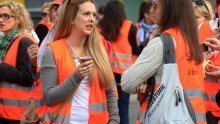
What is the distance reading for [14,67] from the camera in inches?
241

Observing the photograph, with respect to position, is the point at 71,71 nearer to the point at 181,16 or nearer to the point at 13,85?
the point at 181,16

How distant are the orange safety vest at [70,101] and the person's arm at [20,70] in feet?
3.94

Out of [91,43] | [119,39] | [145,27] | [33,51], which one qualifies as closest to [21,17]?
[33,51]

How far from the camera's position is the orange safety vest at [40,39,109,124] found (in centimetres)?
478

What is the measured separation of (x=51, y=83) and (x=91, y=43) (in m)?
0.52

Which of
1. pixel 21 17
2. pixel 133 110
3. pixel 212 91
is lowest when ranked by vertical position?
pixel 212 91

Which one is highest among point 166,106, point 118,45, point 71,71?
point 118,45

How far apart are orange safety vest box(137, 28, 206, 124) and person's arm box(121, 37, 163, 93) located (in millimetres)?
137

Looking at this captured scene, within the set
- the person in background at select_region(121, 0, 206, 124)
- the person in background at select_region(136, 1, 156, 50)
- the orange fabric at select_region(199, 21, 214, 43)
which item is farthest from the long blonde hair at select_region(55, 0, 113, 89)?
the person in background at select_region(136, 1, 156, 50)

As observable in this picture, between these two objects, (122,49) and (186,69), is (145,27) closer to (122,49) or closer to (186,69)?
(122,49)

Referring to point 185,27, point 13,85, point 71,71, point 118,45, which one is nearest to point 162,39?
point 185,27

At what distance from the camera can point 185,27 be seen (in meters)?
4.52

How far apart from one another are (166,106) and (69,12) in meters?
1.17

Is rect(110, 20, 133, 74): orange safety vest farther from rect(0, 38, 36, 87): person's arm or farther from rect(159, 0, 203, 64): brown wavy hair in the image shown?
rect(159, 0, 203, 64): brown wavy hair
